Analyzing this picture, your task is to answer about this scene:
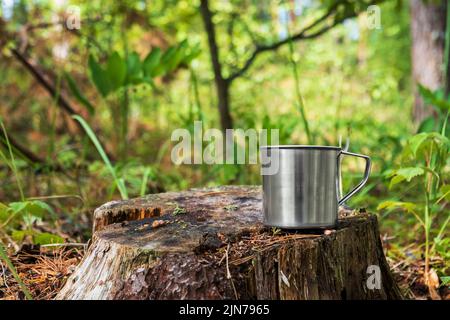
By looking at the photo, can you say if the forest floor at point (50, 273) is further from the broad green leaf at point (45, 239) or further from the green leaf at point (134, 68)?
the green leaf at point (134, 68)

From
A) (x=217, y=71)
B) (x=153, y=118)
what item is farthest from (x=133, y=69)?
(x=153, y=118)

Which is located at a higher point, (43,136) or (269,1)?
(269,1)

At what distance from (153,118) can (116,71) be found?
11.4 ft

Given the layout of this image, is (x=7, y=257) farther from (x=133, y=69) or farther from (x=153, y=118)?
(x=153, y=118)

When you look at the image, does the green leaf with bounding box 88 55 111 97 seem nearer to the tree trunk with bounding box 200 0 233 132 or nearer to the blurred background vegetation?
the blurred background vegetation

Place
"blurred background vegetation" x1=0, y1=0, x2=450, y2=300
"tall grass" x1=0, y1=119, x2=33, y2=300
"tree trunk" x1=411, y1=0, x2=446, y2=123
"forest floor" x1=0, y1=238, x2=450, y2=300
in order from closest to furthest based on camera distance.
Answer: "tall grass" x1=0, y1=119, x2=33, y2=300
"forest floor" x1=0, y1=238, x2=450, y2=300
"blurred background vegetation" x1=0, y1=0, x2=450, y2=300
"tree trunk" x1=411, y1=0, x2=446, y2=123

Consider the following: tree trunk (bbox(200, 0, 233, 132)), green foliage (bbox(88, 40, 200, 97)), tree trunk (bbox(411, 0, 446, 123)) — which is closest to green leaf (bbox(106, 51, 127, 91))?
green foliage (bbox(88, 40, 200, 97))

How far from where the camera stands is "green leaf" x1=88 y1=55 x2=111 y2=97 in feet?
8.20

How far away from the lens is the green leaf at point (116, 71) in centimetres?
245

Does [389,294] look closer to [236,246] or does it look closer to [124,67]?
[236,246]

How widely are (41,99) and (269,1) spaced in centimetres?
282

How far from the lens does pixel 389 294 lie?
1.50 m

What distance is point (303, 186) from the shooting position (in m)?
1.26
